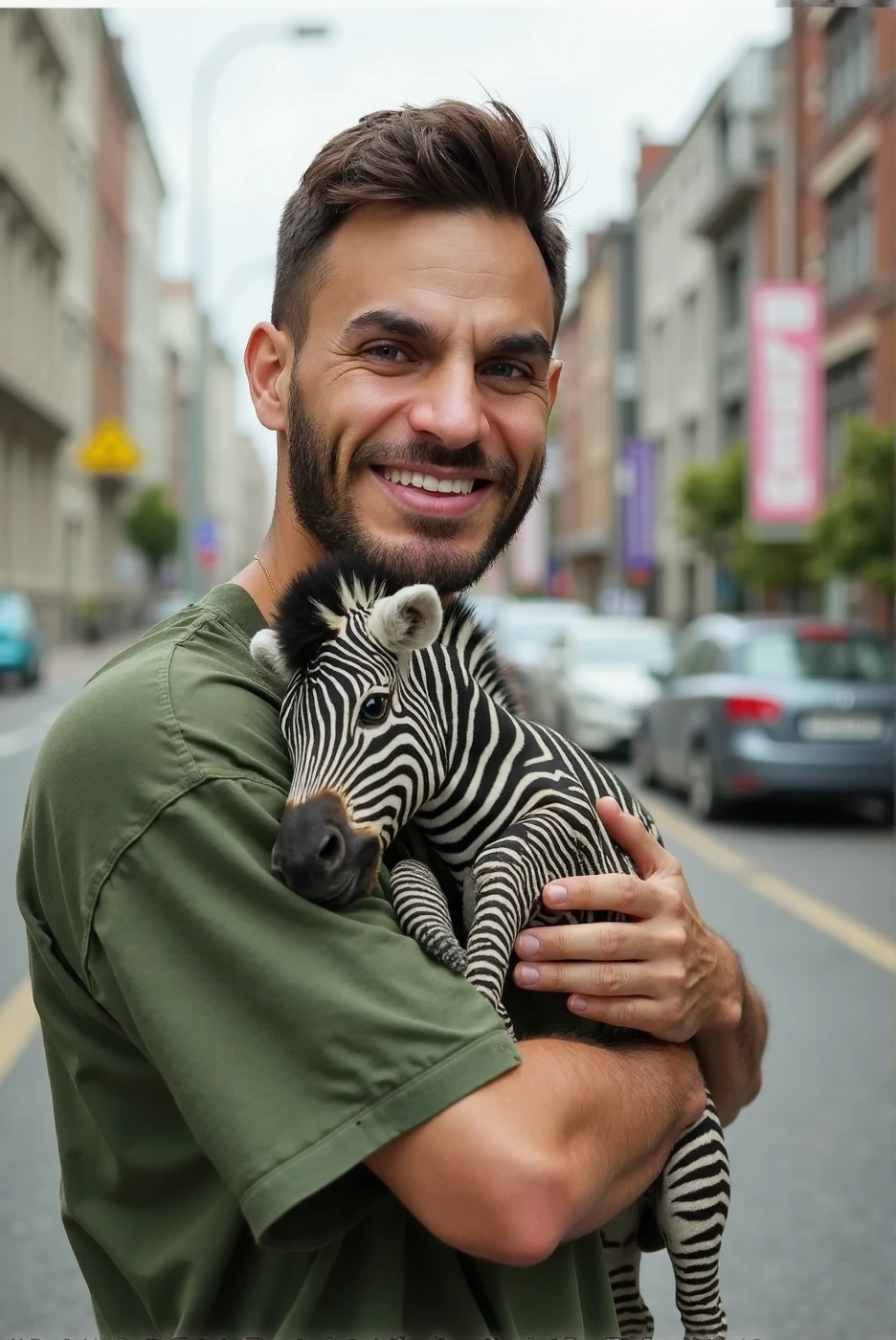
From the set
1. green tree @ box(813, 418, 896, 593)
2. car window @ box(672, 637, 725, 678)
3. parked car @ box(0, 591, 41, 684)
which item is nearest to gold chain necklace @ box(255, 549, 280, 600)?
car window @ box(672, 637, 725, 678)

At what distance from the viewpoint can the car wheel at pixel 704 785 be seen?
1331 centimetres

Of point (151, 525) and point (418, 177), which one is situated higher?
point (151, 525)

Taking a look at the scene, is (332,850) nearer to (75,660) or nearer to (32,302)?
(75,660)

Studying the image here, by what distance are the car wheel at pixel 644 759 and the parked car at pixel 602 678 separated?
0.65 meters

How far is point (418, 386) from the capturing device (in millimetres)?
2111

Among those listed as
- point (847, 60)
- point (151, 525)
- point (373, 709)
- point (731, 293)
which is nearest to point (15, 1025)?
point (373, 709)

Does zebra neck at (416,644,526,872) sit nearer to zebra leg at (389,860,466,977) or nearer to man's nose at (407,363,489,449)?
zebra leg at (389,860,466,977)

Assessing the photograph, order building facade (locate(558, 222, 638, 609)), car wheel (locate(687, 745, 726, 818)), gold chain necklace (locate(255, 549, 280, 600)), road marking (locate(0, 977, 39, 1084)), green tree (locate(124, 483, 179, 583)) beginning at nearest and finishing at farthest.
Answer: gold chain necklace (locate(255, 549, 280, 600)) → road marking (locate(0, 977, 39, 1084)) → car wheel (locate(687, 745, 726, 818)) → building facade (locate(558, 222, 638, 609)) → green tree (locate(124, 483, 179, 583))

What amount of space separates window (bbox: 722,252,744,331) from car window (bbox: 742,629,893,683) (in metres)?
35.0

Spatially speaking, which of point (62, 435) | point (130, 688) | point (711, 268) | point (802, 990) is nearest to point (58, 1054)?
point (130, 688)

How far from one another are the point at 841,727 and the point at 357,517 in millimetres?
11159

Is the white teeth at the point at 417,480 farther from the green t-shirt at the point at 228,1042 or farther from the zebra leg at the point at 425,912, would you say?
the zebra leg at the point at 425,912

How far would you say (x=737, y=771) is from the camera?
12914 millimetres

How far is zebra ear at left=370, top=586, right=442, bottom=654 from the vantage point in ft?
5.99
